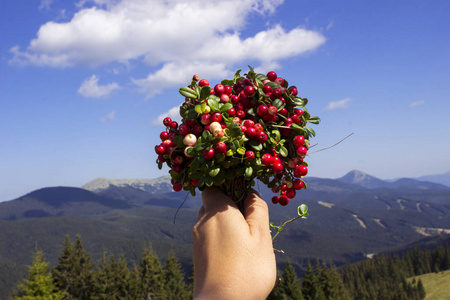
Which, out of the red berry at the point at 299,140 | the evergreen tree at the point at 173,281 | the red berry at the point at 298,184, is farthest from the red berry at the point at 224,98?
the evergreen tree at the point at 173,281

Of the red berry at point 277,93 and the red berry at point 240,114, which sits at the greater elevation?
the red berry at point 277,93

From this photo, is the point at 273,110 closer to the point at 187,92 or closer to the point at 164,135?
the point at 187,92

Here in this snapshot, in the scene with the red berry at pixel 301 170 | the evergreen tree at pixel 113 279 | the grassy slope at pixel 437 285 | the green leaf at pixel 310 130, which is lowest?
the grassy slope at pixel 437 285

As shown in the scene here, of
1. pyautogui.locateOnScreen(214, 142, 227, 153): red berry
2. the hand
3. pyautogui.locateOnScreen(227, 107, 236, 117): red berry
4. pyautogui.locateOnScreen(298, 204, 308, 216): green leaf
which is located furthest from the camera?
pyautogui.locateOnScreen(298, 204, 308, 216): green leaf

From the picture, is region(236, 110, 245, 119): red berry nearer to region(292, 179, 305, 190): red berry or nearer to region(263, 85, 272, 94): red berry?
region(263, 85, 272, 94): red berry

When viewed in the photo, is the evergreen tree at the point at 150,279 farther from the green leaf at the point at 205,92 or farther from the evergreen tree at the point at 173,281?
the green leaf at the point at 205,92

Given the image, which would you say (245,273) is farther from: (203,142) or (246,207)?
(203,142)

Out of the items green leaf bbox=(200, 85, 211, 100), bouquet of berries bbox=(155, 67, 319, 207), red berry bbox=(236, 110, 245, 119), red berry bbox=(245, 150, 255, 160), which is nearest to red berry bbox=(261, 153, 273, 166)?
bouquet of berries bbox=(155, 67, 319, 207)

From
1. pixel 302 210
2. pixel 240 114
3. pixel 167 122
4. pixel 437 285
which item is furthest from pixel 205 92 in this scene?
pixel 437 285
